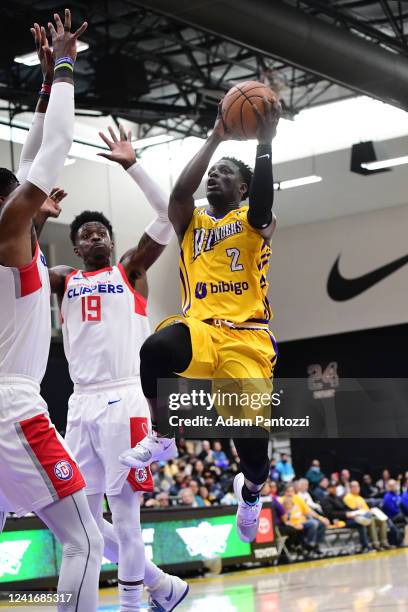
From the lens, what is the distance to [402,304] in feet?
87.2

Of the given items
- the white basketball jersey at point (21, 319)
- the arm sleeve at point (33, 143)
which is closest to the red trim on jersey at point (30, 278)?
the white basketball jersey at point (21, 319)

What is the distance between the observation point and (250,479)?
6.17 meters

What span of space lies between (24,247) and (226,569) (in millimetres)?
10554

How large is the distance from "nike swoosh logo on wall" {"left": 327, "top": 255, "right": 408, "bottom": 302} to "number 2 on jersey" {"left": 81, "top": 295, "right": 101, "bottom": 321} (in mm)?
20588

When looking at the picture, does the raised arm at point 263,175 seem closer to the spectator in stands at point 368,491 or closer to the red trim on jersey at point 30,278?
the red trim on jersey at point 30,278

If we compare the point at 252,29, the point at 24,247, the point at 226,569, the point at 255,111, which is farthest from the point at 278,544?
the point at 24,247

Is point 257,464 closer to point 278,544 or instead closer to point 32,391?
point 32,391

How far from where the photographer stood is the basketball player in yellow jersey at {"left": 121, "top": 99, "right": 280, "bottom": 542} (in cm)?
581

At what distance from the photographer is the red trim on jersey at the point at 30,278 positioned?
4.55m

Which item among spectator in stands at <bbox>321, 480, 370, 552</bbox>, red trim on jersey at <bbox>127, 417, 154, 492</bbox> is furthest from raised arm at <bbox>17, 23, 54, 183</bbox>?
spectator in stands at <bbox>321, 480, 370, 552</bbox>

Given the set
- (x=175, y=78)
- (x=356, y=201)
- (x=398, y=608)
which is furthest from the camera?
(x=356, y=201)

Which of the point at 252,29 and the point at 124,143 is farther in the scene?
the point at 252,29

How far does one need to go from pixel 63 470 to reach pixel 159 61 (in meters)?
18.2

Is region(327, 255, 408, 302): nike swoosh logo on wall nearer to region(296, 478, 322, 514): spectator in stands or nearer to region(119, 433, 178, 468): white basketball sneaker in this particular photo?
region(296, 478, 322, 514): spectator in stands
